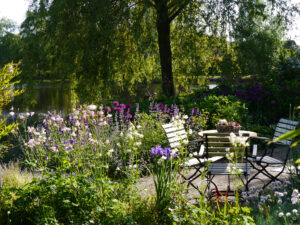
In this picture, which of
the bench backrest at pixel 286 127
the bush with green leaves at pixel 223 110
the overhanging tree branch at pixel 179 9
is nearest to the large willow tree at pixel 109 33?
the overhanging tree branch at pixel 179 9

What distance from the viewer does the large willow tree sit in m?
9.41

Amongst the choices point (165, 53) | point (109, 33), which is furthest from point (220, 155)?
point (165, 53)

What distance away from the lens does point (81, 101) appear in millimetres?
10742

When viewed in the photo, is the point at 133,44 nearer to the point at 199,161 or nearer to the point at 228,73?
the point at 228,73

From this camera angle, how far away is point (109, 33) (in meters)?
9.24

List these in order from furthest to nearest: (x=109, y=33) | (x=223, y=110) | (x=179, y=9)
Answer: (x=179, y=9) < (x=109, y=33) < (x=223, y=110)

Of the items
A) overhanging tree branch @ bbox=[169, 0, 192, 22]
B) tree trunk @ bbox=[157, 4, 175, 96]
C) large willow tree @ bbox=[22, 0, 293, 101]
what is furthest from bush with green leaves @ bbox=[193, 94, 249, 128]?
overhanging tree branch @ bbox=[169, 0, 192, 22]

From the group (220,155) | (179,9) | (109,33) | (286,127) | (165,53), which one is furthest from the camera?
(165,53)

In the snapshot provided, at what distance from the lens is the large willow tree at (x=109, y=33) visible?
9.41 meters

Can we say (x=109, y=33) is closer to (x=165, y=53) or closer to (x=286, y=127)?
(x=165, y=53)

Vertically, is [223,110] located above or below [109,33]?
below

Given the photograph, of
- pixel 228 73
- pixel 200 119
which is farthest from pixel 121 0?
pixel 200 119

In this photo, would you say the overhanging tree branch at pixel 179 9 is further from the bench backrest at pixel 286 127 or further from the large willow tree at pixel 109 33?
the bench backrest at pixel 286 127

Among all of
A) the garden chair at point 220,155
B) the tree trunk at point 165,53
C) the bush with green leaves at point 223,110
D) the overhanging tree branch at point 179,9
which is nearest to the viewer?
the garden chair at point 220,155
